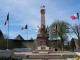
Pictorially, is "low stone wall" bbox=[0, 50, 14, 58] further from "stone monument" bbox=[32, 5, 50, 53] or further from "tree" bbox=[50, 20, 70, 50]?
"tree" bbox=[50, 20, 70, 50]

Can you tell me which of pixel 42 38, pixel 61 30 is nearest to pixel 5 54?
pixel 42 38

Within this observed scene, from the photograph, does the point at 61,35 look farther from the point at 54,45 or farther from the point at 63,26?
the point at 54,45

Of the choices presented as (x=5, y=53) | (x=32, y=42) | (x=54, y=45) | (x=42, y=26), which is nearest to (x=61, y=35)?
(x=54, y=45)

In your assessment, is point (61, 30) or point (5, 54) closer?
point (5, 54)

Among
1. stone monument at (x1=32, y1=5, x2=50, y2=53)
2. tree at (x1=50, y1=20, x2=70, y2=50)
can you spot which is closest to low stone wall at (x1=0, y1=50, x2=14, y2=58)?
stone monument at (x1=32, y1=5, x2=50, y2=53)

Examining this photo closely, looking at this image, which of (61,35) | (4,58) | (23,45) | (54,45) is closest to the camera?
(4,58)

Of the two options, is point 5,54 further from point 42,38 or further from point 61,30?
point 61,30

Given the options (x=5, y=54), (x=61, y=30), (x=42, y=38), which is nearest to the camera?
(x=5, y=54)

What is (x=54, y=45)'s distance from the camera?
71000mm

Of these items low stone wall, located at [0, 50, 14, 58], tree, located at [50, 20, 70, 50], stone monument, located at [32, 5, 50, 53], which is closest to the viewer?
low stone wall, located at [0, 50, 14, 58]

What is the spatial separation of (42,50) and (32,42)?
37546mm

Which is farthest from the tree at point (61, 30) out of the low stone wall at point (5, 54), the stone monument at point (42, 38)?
the low stone wall at point (5, 54)

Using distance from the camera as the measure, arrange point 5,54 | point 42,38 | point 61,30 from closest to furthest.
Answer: point 5,54, point 42,38, point 61,30

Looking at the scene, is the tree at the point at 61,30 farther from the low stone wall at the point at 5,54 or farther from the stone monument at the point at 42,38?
the low stone wall at the point at 5,54
